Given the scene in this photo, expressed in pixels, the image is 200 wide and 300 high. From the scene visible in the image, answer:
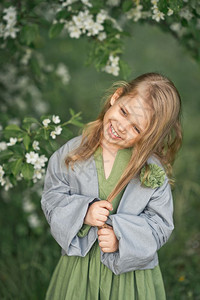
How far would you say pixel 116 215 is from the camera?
1529 mm

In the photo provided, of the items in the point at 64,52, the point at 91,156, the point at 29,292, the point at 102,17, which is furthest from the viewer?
the point at 64,52

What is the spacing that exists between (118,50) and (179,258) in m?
1.70

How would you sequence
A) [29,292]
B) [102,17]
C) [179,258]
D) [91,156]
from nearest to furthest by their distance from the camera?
[91,156] → [102,17] → [29,292] → [179,258]

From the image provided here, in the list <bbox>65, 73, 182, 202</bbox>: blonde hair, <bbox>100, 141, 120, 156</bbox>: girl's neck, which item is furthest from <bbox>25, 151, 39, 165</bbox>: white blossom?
<bbox>100, 141, 120, 156</bbox>: girl's neck

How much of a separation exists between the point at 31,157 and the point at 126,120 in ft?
2.06

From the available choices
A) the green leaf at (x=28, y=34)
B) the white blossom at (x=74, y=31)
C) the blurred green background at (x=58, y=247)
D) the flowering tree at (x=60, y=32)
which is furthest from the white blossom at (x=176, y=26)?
the green leaf at (x=28, y=34)

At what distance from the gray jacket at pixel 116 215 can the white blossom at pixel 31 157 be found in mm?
214

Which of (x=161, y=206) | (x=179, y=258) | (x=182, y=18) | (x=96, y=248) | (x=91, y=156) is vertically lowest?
(x=179, y=258)

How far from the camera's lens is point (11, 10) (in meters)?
2.16

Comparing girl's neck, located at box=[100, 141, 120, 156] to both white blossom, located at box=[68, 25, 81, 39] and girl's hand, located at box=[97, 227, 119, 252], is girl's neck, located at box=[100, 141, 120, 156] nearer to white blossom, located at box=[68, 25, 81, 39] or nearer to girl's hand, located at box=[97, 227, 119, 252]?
girl's hand, located at box=[97, 227, 119, 252]

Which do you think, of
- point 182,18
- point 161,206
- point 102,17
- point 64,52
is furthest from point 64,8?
point 64,52

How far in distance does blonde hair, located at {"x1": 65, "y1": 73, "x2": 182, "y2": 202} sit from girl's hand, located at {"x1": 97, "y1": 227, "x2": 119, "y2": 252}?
14 cm

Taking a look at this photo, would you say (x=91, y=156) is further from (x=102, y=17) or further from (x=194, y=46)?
(x=194, y=46)

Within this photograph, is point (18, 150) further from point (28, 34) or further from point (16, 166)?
point (28, 34)
